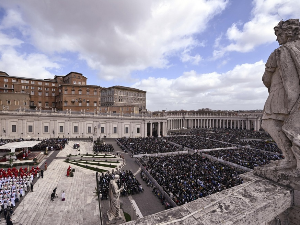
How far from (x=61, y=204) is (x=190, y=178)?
1317 centimetres

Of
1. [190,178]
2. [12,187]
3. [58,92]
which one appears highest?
[58,92]

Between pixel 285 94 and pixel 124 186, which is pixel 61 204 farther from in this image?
pixel 285 94

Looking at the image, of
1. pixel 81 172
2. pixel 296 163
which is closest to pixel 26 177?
pixel 81 172

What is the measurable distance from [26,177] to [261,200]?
73.7ft

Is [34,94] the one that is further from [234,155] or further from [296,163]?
[296,163]

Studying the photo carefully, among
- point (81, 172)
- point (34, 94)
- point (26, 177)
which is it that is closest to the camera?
point (26, 177)

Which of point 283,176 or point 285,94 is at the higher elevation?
point 285,94

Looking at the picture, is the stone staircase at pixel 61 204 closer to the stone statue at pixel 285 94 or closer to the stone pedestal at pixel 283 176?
the stone pedestal at pixel 283 176

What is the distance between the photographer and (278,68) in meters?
4.82

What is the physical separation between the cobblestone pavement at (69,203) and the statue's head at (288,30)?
48.8 ft

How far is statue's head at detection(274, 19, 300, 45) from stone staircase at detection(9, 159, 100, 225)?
15.0 meters

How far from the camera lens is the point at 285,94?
4.65 meters

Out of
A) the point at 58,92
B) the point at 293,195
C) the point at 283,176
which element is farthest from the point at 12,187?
the point at 58,92

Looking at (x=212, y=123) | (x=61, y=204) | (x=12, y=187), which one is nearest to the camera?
(x=61, y=204)
